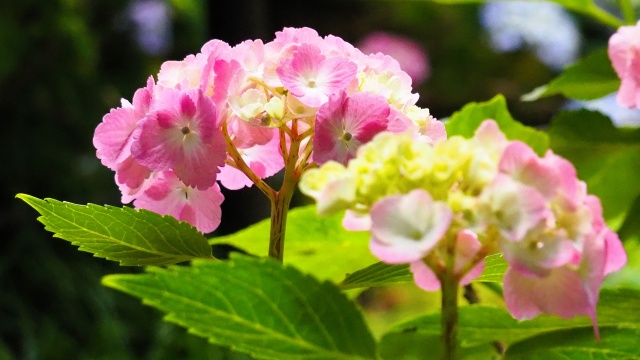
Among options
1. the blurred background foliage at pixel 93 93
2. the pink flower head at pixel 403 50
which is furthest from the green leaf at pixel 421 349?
the pink flower head at pixel 403 50

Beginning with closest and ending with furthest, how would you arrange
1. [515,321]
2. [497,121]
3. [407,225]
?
[407,225]
[515,321]
[497,121]

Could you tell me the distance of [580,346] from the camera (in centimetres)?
25

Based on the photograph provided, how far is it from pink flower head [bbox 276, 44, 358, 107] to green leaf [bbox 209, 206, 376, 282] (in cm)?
17

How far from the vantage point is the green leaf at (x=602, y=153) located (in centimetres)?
45

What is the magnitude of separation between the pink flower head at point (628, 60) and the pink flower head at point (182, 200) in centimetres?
19

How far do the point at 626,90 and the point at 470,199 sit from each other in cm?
21

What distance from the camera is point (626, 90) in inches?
14.2

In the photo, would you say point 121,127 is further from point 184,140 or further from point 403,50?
point 403,50

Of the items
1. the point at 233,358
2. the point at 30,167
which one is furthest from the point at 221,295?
the point at 30,167

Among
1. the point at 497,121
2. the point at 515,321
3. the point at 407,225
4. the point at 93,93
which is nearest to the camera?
the point at 407,225

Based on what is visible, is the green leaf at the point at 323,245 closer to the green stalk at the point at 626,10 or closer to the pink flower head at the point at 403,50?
the green stalk at the point at 626,10

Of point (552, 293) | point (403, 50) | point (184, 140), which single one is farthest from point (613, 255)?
point (403, 50)

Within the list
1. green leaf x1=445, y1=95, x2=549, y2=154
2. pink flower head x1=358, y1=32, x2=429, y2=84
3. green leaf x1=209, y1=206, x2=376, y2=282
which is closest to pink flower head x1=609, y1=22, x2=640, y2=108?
green leaf x1=445, y1=95, x2=549, y2=154

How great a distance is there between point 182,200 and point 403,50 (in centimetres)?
145
